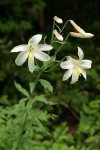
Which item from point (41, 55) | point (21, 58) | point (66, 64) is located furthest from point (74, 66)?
point (21, 58)

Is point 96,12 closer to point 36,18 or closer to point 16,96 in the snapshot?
point 36,18

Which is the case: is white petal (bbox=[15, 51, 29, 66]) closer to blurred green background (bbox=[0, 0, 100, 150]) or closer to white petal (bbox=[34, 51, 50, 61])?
white petal (bbox=[34, 51, 50, 61])

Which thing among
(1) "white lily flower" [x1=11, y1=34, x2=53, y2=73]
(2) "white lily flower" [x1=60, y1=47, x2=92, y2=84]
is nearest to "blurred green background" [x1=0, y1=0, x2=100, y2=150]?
(2) "white lily flower" [x1=60, y1=47, x2=92, y2=84]

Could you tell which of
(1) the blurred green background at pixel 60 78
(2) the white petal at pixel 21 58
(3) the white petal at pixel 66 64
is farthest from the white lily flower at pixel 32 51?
(1) the blurred green background at pixel 60 78

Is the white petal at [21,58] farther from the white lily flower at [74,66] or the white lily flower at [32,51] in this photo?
the white lily flower at [74,66]

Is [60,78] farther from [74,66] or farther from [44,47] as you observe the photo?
[44,47]

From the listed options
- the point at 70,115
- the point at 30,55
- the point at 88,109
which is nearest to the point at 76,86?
the point at 70,115

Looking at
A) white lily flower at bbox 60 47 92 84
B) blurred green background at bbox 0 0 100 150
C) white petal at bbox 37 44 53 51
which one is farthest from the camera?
blurred green background at bbox 0 0 100 150
